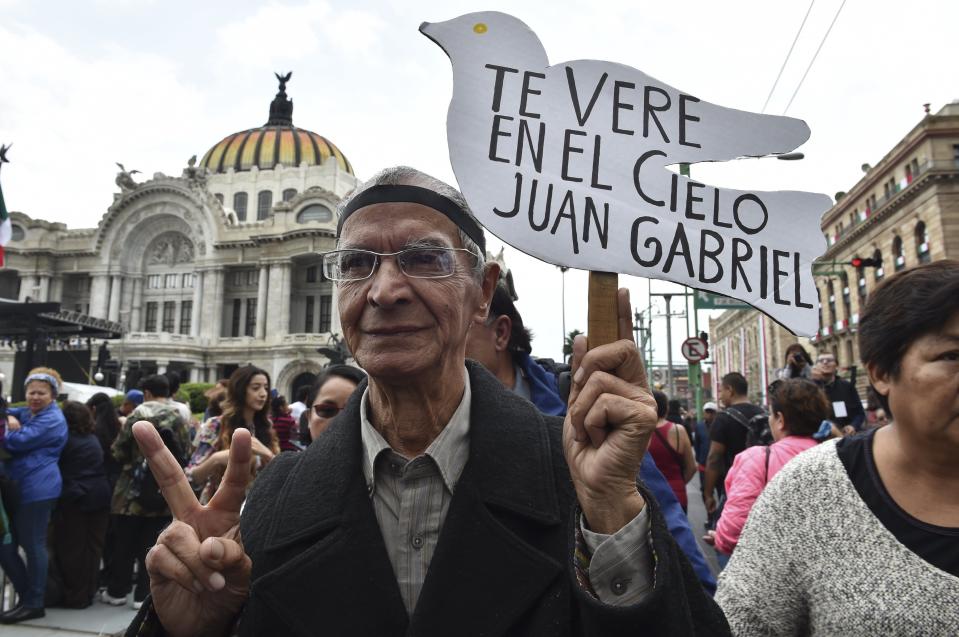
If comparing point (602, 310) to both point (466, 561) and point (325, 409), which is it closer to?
point (466, 561)

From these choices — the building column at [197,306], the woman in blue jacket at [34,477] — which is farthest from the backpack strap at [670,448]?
the building column at [197,306]

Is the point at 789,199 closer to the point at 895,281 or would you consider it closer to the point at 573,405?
the point at 895,281

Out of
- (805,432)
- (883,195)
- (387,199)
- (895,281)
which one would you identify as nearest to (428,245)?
A: (387,199)

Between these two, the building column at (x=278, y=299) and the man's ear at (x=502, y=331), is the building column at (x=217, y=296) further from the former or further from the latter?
the man's ear at (x=502, y=331)

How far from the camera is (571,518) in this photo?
4.09ft

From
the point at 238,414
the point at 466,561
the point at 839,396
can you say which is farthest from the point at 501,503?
the point at 839,396

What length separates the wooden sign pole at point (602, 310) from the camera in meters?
1.25

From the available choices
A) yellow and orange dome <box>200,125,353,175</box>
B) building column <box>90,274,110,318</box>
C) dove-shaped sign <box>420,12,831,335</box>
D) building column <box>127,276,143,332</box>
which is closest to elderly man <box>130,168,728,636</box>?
dove-shaped sign <box>420,12,831,335</box>

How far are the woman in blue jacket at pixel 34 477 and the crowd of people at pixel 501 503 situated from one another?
14.9ft

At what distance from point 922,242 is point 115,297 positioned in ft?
165

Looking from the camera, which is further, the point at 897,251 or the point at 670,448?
the point at 897,251

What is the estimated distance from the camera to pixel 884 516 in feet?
4.96

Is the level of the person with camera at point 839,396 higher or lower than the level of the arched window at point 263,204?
lower

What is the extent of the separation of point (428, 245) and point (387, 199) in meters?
0.16
